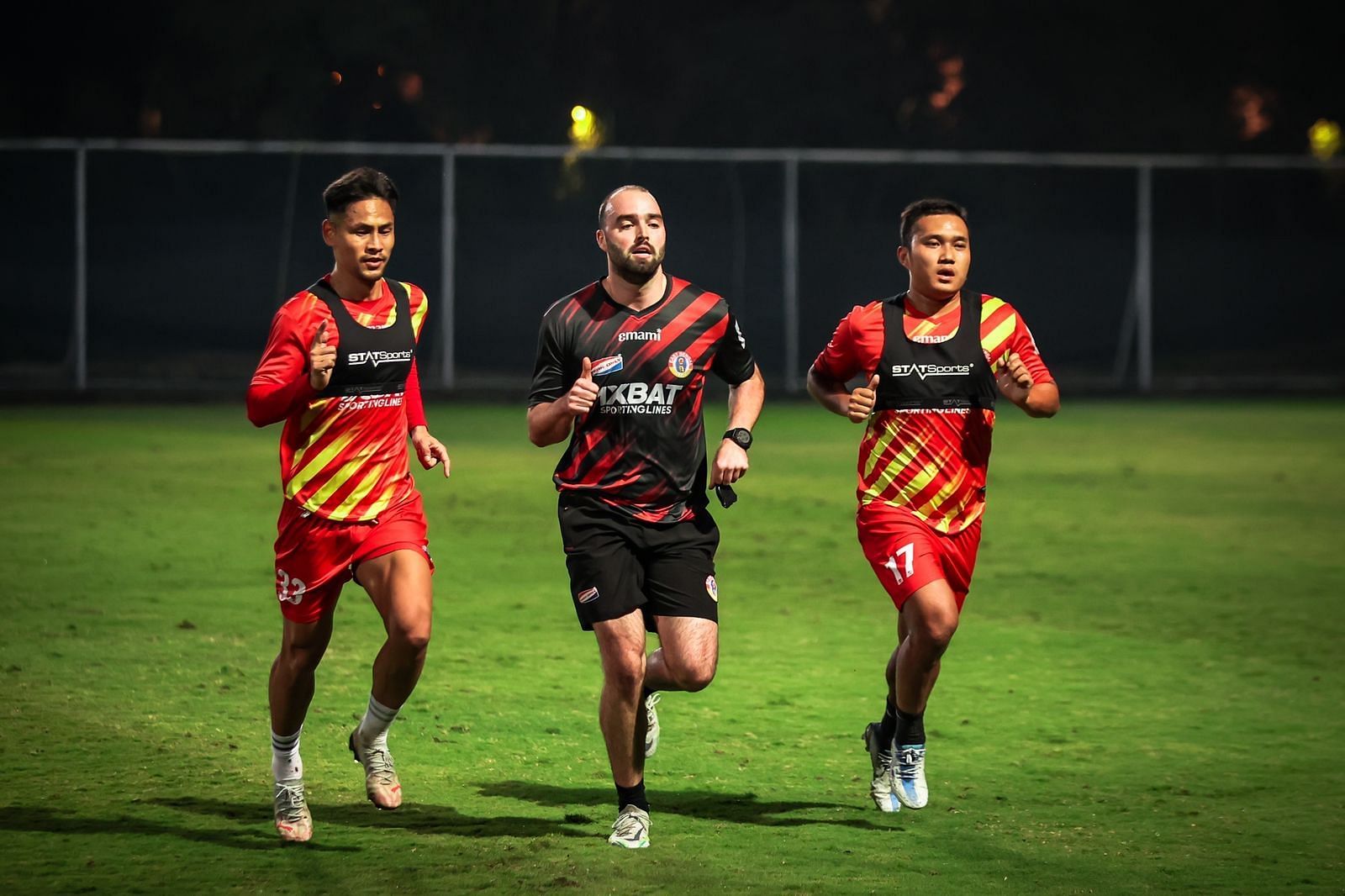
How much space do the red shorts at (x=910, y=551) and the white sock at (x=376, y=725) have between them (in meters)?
1.65

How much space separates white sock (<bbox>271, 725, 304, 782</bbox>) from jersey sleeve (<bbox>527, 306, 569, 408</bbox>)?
130 cm

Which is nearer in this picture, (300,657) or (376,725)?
(300,657)

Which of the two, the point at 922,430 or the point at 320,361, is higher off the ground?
the point at 320,361

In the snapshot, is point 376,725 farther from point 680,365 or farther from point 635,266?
point 635,266

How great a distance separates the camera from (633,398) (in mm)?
6020

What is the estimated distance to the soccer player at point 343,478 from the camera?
19.3 feet

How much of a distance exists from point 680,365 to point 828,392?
2.98 ft

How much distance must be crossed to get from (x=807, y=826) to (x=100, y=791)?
2.35 meters

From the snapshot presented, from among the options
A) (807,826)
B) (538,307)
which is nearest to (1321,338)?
(538,307)

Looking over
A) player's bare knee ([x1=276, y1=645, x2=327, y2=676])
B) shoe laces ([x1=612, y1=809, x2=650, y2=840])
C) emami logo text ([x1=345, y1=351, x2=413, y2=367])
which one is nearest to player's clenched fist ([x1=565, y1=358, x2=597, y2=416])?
emami logo text ([x1=345, y1=351, x2=413, y2=367])

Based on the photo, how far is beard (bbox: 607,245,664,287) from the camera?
602cm

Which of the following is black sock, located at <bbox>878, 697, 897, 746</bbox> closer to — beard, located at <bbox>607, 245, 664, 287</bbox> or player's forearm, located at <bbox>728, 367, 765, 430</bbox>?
player's forearm, located at <bbox>728, 367, 765, 430</bbox>

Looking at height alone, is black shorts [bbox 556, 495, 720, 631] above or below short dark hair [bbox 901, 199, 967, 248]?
below

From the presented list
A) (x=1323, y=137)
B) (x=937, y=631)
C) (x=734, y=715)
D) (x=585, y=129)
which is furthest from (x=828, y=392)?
(x=1323, y=137)
